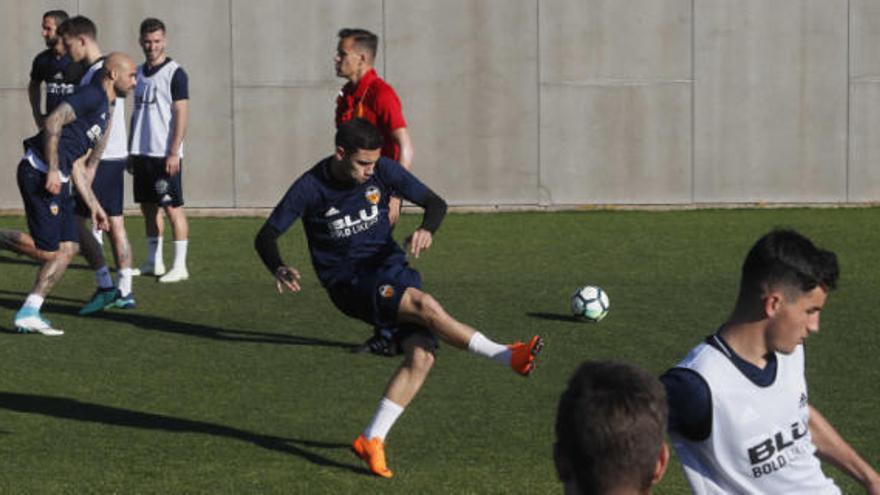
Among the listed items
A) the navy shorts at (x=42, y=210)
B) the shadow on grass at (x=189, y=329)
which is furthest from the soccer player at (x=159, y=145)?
the navy shorts at (x=42, y=210)

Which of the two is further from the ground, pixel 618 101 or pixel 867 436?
pixel 618 101

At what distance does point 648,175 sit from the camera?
63.7ft

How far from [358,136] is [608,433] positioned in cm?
507

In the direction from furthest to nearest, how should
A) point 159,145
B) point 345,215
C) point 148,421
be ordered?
point 159,145 < point 148,421 < point 345,215

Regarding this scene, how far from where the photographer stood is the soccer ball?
1164 cm

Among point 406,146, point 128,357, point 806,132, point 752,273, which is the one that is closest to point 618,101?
point 806,132

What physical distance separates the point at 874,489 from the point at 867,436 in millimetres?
3347

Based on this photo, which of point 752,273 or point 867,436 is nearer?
point 752,273

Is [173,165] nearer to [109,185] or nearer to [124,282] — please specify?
[109,185]

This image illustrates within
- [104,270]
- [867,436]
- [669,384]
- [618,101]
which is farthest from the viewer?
[618,101]

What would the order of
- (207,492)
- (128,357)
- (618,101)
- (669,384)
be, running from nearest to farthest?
(669,384), (207,492), (128,357), (618,101)

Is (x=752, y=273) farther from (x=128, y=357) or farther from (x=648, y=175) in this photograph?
(x=648, y=175)

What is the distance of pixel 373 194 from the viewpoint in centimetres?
852

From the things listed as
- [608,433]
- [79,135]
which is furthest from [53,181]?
[608,433]
